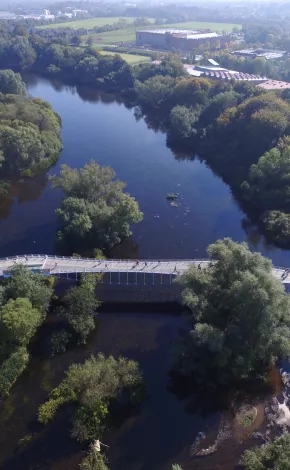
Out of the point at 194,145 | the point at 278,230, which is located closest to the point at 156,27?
the point at 194,145

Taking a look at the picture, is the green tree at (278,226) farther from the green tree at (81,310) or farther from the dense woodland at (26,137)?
the dense woodland at (26,137)

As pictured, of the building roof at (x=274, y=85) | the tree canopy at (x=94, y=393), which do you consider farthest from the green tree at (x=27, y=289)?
the building roof at (x=274, y=85)

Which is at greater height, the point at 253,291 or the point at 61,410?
the point at 253,291

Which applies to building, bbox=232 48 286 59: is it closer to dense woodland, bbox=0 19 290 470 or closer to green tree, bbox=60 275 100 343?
dense woodland, bbox=0 19 290 470

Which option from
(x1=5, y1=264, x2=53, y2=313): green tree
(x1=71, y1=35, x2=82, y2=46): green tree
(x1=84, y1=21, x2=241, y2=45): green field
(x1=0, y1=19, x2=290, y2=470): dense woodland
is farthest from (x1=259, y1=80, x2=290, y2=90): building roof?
(x1=84, y1=21, x2=241, y2=45): green field

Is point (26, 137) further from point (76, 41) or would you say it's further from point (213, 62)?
point (76, 41)

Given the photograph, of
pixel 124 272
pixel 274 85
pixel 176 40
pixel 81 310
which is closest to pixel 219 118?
pixel 274 85

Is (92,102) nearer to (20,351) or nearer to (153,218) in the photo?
(153,218)
